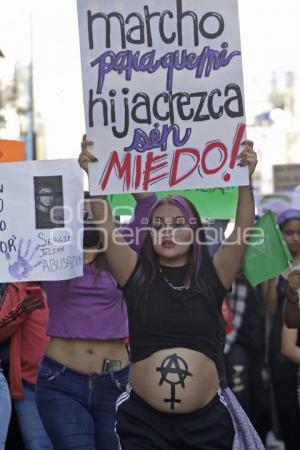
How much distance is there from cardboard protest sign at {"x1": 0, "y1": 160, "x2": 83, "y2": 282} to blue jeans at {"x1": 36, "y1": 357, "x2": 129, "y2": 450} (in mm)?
525

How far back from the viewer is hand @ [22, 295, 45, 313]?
5871 mm

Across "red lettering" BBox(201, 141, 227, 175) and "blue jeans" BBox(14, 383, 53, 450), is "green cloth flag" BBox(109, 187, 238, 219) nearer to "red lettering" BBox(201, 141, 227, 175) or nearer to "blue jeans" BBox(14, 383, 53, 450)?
"blue jeans" BBox(14, 383, 53, 450)

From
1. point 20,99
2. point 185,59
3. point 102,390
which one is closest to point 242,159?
point 185,59

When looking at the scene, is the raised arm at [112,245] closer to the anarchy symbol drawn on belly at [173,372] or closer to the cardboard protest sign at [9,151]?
the anarchy symbol drawn on belly at [173,372]

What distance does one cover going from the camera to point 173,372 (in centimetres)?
477

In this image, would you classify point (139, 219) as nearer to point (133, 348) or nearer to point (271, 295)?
point (133, 348)

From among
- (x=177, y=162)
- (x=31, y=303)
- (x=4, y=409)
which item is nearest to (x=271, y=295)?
(x=31, y=303)

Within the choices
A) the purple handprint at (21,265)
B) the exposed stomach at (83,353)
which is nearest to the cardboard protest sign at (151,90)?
the purple handprint at (21,265)

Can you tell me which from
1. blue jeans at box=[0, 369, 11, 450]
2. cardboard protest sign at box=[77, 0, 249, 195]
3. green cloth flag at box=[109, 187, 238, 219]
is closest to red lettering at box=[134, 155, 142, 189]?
cardboard protest sign at box=[77, 0, 249, 195]

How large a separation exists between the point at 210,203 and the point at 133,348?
2.07 meters

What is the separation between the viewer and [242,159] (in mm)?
5031

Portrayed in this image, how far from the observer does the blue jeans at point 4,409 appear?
18.6ft

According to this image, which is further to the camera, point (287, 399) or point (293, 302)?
point (287, 399)

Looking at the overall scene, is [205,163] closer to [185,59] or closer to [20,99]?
[185,59]
